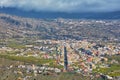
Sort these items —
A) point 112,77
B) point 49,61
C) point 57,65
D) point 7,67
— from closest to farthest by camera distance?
point 112,77, point 7,67, point 57,65, point 49,61

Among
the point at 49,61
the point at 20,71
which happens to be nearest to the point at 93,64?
the point at 49,61

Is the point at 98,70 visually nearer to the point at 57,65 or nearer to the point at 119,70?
the point at 119,70

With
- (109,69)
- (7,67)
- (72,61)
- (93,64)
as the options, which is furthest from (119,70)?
(7,67)

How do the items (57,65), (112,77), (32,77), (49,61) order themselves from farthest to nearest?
1. (49,61)
2. (57,65)
3. (112,77)
4. (32,77)

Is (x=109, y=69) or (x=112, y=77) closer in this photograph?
(x=112, y=77)

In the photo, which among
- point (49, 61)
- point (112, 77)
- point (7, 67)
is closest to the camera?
point (112, 77)

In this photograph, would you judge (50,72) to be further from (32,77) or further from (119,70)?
(119,70)

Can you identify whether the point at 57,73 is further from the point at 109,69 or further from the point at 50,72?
the point at 109,69

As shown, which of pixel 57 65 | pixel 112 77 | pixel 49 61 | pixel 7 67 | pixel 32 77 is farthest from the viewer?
pixel 49 61

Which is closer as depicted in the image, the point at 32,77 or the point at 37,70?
the point at 32,77
